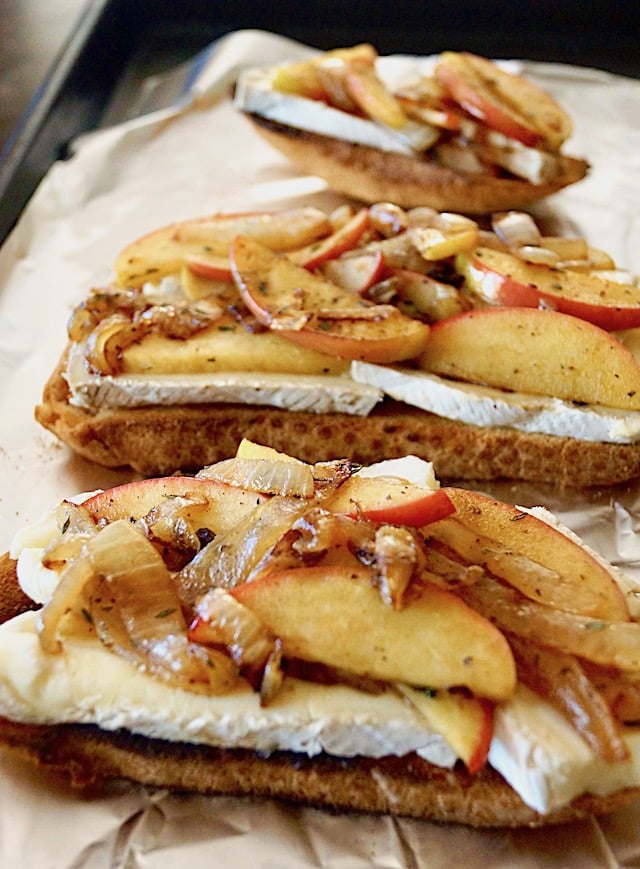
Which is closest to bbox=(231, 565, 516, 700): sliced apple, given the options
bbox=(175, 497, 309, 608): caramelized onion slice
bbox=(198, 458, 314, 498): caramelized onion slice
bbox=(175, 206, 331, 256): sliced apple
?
bbox=(175, 497, 309, 608): caramelized onion slice

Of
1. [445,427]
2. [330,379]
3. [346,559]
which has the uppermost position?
[346,559]

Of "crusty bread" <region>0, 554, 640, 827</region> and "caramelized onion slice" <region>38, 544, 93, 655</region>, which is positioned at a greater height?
"caramelized onion slice" <region>38, 544, 93, 655</region>

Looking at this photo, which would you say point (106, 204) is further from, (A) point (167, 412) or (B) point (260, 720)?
(B) point (260, 720)

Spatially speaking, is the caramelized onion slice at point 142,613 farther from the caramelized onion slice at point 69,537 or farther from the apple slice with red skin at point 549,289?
the apple slice with red skin at point 549,289

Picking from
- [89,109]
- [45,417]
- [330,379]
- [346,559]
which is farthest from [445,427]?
[89,109]

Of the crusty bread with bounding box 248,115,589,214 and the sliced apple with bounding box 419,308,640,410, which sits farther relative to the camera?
the crusty bread with bounding box 248,115,589,214

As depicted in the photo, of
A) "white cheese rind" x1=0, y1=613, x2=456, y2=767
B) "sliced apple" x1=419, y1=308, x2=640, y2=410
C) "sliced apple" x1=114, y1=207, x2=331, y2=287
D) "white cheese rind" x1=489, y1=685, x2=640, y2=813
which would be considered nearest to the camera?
"white cheese rind" x1=489, y1=685, x2=640, y2=813

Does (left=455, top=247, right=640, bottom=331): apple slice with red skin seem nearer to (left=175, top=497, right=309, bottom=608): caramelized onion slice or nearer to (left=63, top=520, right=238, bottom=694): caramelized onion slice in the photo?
(left=175, top=497, right=309, bottom=608): caramelized onion slice
